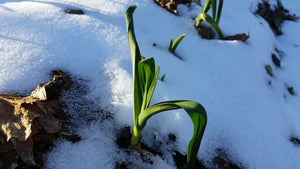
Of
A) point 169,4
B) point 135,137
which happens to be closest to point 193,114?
point 135,137

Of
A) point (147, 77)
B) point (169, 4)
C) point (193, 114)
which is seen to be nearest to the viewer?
point (193, 114)

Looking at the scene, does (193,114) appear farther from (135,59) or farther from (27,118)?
(27,118)

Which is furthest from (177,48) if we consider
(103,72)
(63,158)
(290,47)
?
(290,47)

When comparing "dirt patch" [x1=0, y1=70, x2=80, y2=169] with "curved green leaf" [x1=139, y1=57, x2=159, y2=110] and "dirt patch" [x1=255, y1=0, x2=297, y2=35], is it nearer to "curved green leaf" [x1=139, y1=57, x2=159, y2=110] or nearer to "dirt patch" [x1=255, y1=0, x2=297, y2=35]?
"curved green leaf" [x1=139, y1=57, x2=159, y2=110]

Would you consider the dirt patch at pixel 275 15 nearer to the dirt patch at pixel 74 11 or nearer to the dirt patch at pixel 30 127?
the dirt patch at pixel 74 11

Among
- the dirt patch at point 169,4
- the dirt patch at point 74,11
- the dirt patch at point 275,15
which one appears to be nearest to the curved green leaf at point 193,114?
the dirt patch at point 74,11
